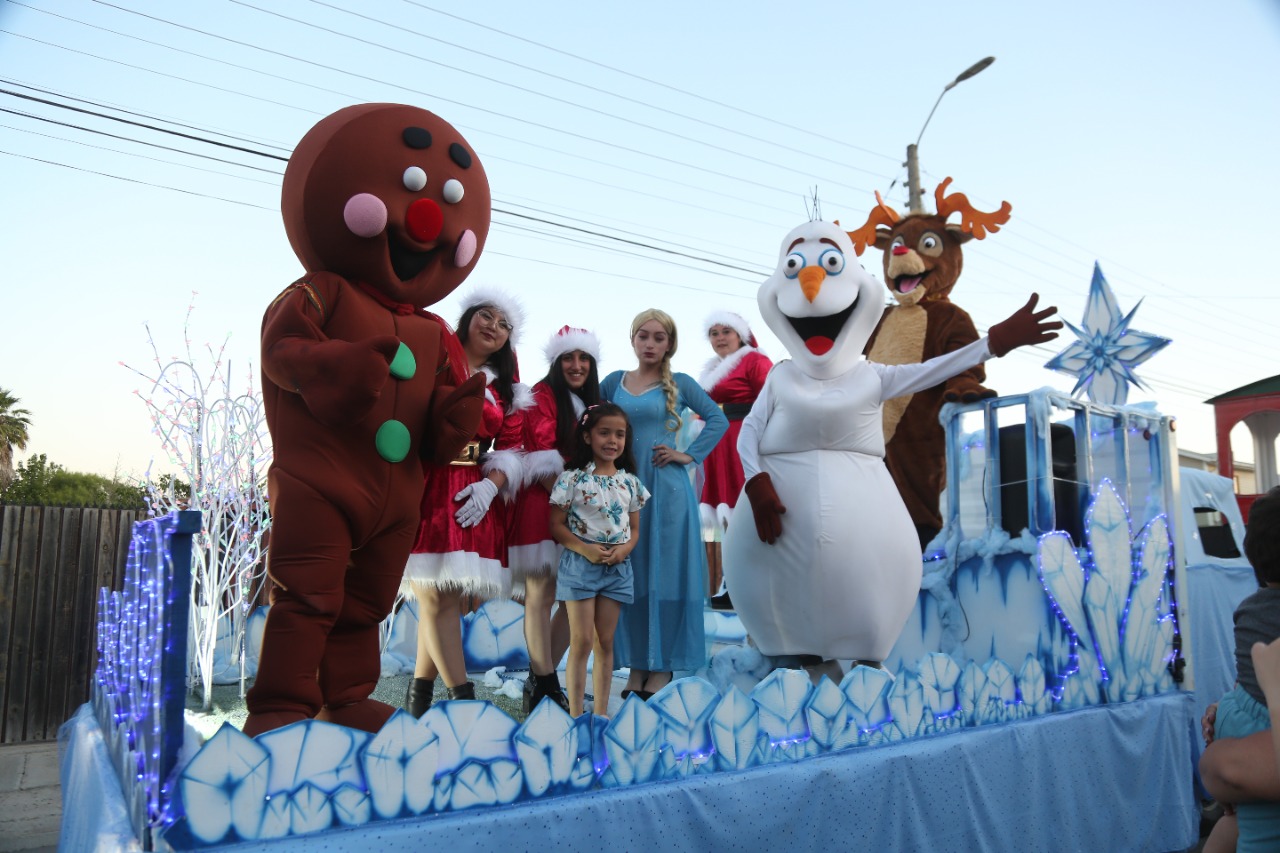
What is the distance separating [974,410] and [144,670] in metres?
3.15

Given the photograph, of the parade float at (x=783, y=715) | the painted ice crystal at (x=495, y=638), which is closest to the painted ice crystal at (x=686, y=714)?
the parade float at (x=783, y=715)

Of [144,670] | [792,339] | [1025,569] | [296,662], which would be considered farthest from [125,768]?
[1025,569]

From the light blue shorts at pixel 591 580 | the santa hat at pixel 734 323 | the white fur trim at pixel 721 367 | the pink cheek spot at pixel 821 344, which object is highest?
the santa hat at pixel 734 323

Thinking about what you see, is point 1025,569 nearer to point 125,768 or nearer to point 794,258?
point 794,258

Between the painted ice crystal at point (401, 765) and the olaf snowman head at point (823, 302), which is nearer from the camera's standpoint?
the painted ice crystal at point (401, 765)

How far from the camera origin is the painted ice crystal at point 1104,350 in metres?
4.71

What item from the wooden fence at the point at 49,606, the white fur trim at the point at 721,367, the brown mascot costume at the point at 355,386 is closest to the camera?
the brown mascot costume at the point at 355,386

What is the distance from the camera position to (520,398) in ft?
10.9

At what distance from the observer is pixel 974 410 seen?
3.91 metres

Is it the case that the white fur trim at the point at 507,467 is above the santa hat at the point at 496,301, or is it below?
below

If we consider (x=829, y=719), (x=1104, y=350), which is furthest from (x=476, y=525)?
(x=1104, y=350)

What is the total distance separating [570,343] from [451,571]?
95 cm

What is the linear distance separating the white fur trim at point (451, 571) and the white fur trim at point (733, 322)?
107 inches

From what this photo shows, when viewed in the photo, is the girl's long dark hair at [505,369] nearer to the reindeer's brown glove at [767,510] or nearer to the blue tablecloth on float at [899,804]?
the reindeer's brown glove at [767,510]
